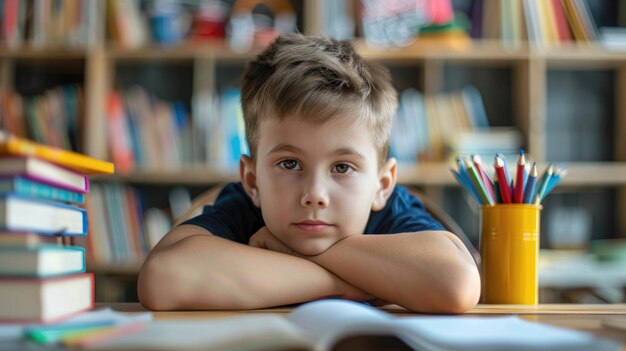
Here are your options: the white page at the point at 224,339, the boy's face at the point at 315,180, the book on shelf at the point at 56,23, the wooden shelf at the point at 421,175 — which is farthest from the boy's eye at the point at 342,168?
the book on shelf at the point at 56,23

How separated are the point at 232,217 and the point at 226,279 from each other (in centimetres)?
38

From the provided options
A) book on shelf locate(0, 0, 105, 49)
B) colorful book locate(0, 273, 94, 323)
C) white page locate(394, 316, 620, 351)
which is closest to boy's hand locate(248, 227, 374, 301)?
white page locate(394, 316, 620, 351)

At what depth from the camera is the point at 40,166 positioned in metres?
Answer: 0.74

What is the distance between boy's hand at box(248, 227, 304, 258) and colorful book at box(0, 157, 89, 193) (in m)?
0.43

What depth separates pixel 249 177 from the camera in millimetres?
1348

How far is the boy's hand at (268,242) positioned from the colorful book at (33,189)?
1.38 feet

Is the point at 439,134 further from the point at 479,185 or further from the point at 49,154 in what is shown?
the point at 49,154

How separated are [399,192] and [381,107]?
0.77ft

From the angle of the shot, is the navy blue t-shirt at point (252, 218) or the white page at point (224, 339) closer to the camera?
the white page at point (224, 339)

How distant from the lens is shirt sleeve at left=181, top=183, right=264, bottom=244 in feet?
4.13

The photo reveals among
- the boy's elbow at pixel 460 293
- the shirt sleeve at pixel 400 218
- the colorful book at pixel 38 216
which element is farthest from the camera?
the shirt sleeve at pixel 400 218

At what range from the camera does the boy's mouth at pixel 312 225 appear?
3.72 ft

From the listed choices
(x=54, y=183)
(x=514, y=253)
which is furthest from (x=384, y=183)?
(x=54, y=183)

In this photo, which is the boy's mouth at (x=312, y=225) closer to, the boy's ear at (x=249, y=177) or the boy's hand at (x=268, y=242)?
the boy's hand at (x=268, y=242)
